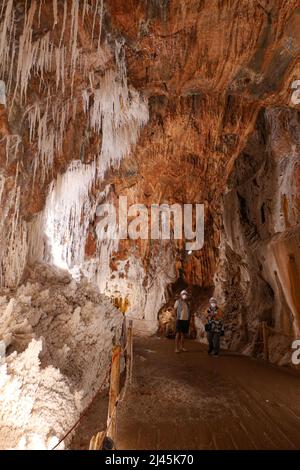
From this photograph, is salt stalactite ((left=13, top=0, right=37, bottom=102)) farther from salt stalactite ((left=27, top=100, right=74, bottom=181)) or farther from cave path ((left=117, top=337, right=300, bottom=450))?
cave path ((left=117, top=337, right=300, bottom=450))

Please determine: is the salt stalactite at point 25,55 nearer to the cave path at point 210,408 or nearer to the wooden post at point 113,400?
the wooden post at point 113,400

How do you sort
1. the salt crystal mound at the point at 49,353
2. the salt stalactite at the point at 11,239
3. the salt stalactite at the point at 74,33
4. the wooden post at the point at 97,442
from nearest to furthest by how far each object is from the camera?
the wooden post at the point at 97,442, the salt crystal mound at the point at 49,353, the salt stalactite at the point at 74,33, the salt stalactite at the point at 11,239

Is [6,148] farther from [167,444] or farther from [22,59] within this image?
[167,444]

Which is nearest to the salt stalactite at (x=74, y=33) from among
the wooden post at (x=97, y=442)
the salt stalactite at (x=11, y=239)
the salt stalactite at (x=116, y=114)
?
the salt stalactite at (x=116, y=114)

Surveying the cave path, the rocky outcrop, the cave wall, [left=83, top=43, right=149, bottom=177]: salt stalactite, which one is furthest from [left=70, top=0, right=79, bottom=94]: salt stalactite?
the cave path

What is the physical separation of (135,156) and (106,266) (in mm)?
6674

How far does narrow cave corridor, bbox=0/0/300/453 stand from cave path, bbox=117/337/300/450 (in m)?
0.03

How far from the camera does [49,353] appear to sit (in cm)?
422

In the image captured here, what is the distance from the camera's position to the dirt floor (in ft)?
10.0

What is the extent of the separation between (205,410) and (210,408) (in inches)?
4.0

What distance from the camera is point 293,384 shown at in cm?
506

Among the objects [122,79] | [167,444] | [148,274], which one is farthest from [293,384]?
[148,274]

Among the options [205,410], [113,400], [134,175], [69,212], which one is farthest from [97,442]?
[134,175]

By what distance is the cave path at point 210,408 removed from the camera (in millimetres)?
3051
